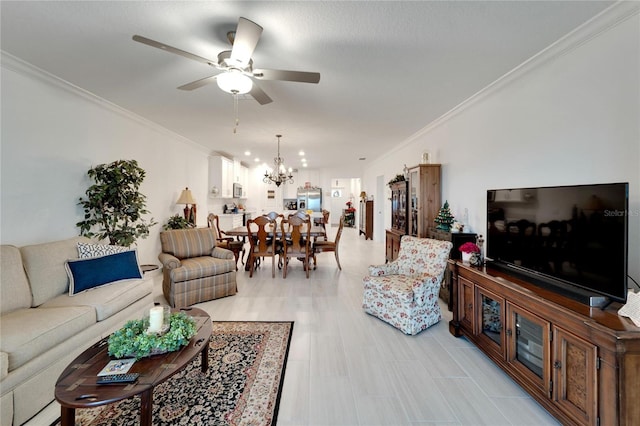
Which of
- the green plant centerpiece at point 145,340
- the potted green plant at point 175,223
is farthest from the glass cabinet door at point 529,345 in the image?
the potted green plant at point 175,223

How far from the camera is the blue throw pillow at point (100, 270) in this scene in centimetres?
238

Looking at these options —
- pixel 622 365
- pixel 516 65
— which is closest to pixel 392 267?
pixel 622 365

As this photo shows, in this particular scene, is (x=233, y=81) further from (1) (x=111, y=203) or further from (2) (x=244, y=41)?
(1) (x=111, y=203)

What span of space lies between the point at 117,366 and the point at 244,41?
2.06 meters

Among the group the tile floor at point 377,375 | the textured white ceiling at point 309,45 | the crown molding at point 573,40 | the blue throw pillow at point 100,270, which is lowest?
the tile floor at point 377,375

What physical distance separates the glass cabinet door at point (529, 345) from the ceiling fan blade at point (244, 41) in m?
2.58

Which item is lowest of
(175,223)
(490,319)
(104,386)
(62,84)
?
(490,319)

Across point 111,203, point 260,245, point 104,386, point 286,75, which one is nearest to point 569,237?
point 286,75

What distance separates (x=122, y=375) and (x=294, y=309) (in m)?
2.04

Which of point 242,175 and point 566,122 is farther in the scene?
point 242,175

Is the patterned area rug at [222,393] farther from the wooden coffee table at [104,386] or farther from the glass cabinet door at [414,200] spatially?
the glass cabinet door at [414,200]

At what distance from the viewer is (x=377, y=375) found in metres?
2.00

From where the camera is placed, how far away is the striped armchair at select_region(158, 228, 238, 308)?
3230 millimetres

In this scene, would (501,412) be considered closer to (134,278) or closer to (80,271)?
(134,278)
